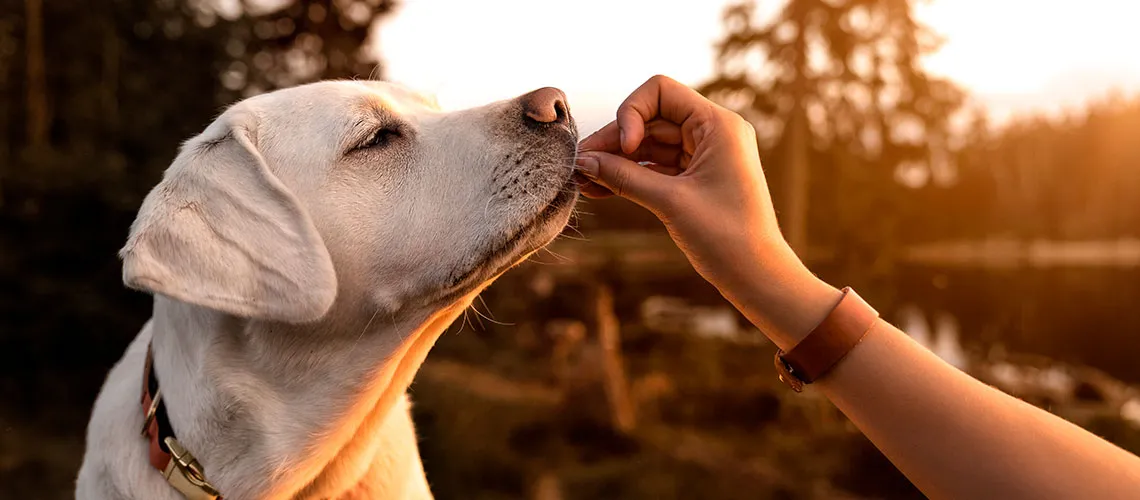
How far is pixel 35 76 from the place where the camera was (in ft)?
39.7

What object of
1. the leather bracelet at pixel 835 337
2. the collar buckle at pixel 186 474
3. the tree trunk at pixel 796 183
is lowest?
the collar buckle at pixel 186 474

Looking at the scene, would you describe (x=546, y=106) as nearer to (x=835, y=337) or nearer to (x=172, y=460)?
(x=835, y=337)

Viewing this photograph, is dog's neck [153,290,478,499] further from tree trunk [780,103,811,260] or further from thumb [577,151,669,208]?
tree trunk [780,103,811,260]

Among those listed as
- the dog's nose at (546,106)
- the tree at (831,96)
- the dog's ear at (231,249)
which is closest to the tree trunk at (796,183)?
the tree at (831,96)

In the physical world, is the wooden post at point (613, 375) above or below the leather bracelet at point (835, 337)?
below

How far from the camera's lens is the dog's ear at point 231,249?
198cm

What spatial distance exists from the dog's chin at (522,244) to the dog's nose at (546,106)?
0.63 ft

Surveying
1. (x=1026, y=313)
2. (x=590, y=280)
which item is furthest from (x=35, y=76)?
(x=1026, y=313)

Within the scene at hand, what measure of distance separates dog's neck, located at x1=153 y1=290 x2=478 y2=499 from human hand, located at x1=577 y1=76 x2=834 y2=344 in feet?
2.47

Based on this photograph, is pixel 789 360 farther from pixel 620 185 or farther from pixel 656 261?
pixel 656 261

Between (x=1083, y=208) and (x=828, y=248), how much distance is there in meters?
24.3

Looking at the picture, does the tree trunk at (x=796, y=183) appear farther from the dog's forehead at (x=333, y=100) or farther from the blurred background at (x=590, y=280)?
the dog's forehead at (x=333, y=100)

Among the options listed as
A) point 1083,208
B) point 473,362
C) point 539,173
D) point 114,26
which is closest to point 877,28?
point 473,362

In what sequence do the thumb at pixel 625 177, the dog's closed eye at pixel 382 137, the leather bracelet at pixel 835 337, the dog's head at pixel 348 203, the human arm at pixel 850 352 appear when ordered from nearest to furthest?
1. the human arm at pixel 850 352
2. the leather bracelet at pixel 835 337
3. the thumb at pixel 625 177
4. the dog's head at pixel 348 203
5. the dog's closed eye at pixel 382 137
